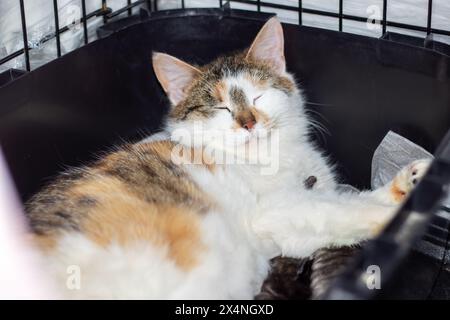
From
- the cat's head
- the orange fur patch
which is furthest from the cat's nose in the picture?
the orange fur patch

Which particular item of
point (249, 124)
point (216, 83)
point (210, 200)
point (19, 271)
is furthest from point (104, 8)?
point (19, 271)

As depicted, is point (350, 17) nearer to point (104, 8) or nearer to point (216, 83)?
point (216, 83)

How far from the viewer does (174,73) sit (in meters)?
1.77

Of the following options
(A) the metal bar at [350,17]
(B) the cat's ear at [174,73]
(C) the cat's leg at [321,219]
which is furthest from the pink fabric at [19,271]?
(A) the metal bar at [350,17]

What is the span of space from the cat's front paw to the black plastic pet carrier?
0.38ft

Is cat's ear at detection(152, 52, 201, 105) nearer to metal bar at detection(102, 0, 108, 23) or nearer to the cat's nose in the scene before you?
the cat's nose

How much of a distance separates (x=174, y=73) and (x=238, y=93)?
0.20 m

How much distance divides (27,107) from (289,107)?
0.72 m

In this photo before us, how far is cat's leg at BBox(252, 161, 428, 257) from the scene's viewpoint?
1467 mm

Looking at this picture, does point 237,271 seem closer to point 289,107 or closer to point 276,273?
point 276,273

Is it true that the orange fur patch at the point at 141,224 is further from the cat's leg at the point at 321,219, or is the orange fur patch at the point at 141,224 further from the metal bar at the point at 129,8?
the metal bar at the point at 129,8

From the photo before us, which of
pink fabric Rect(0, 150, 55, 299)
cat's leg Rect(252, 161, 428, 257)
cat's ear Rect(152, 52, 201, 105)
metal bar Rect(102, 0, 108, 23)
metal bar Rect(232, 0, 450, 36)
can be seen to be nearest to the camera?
pink fabric Rect(0, 150, 55, 299)
